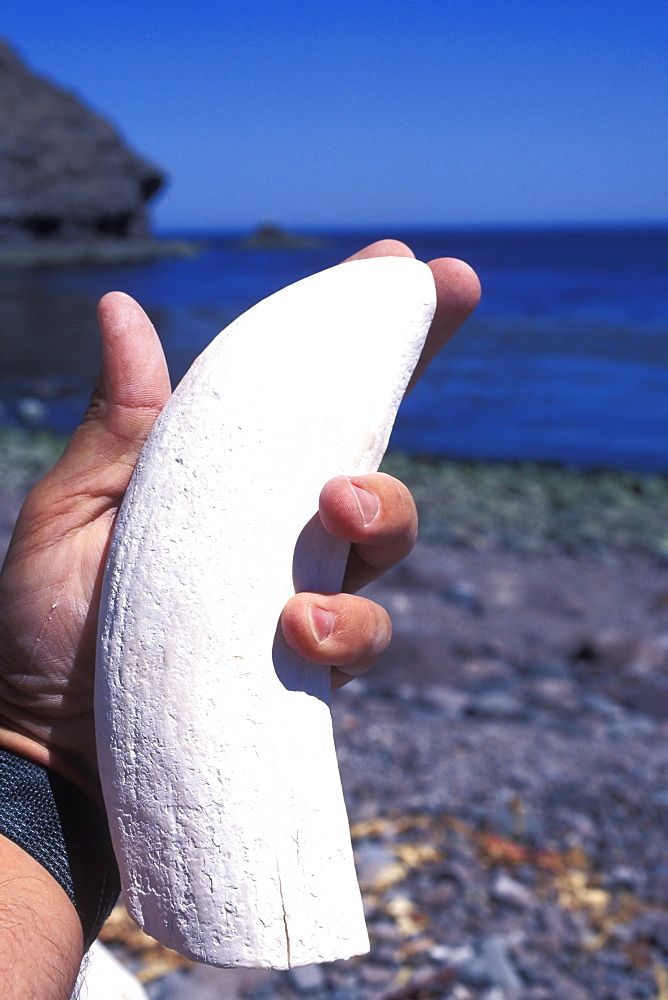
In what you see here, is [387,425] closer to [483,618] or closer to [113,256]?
[483,618]

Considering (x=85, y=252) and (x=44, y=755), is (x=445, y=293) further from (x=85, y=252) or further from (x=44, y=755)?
(x=85, y=252)

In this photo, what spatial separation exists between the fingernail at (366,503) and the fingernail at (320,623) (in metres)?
0.19

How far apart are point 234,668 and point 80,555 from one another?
623 millimetres

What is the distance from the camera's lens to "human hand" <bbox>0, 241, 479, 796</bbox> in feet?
6.46

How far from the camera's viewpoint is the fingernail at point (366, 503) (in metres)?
1.69

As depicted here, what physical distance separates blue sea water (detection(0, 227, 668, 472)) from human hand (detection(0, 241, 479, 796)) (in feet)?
32.6

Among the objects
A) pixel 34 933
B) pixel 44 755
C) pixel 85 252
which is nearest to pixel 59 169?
pixel 85 252

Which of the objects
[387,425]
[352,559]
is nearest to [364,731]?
[352,559]

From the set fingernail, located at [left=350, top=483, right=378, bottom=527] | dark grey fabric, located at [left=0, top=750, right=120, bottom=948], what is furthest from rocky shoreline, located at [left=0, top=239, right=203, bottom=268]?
fingernail, located at [left=350, top=483, right=378, bottom=527]

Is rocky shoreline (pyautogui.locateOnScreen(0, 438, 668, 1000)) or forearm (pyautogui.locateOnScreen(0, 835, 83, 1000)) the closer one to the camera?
forearm (pyautogui.locateOnScreen(0, 835, 83, 1000))

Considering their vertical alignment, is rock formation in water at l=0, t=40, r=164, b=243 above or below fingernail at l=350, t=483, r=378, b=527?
below

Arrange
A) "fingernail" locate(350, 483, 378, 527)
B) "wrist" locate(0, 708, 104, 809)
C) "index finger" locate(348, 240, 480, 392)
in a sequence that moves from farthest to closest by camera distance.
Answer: "index finger" locate(348, 240, 480, 392) → "wrist" locate(0, 708, 104, 809) → "fingernail" locate(350, 483, 378, 527)

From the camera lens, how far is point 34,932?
1539 mm

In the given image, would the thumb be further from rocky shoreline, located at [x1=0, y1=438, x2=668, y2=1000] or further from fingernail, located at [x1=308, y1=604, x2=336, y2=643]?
rocky shoreline, located at [x1=0, y1=438, x2=668, y2=1000]
